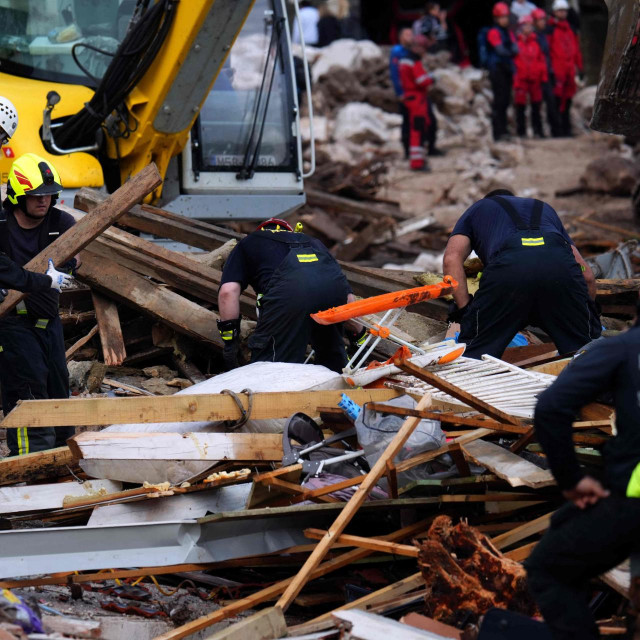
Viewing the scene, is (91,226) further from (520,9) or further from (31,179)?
(520,9)

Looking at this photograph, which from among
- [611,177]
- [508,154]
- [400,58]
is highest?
[400,58]

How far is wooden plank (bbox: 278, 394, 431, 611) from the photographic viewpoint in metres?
4.32

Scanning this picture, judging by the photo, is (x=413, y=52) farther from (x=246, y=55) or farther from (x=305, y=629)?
(x=305, y=629)

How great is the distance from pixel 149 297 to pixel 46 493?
232cm

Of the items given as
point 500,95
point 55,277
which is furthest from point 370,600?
point 500,95

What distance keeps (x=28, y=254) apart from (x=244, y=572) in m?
2.32

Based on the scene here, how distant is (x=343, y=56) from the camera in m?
20.8

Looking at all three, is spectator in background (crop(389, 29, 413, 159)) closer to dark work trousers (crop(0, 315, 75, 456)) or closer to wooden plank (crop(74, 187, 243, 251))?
wooden plank (crop(74, 187, 243, 251))

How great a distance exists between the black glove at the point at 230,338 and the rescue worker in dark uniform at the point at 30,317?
3.37 feet

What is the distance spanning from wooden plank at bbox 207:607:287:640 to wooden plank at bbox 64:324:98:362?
348 centimetres

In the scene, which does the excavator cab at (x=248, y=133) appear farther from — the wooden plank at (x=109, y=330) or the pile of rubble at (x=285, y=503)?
the pile of rubble at (x=285, y=503)

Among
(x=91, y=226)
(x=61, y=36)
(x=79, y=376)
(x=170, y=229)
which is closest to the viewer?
(x=91, y=226)

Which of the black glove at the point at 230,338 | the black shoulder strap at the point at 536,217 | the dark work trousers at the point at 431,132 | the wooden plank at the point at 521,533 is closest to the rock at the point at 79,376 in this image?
the black glove at the point at 230,338

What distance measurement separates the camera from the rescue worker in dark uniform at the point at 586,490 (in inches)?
130
